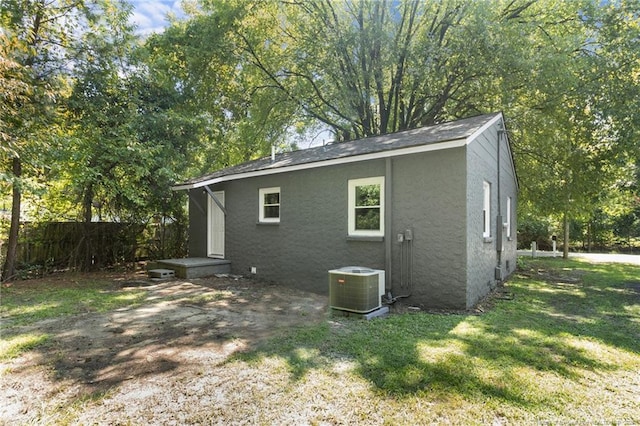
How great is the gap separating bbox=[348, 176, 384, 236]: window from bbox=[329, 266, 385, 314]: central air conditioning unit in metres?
1.46

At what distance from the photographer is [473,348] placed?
4160 mm

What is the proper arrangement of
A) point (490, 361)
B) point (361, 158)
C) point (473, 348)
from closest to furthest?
point (490, 361) → point (473, 348) → point (361, 158)

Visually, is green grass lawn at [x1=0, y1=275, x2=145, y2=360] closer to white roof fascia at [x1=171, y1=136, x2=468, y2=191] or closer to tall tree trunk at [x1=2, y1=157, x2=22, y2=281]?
tall tree trunk at [x1=2, y1=157, x2=22, y2=281]

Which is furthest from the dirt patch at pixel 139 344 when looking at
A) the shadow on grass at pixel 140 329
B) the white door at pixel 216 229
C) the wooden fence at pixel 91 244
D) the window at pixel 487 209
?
the wooden fence at pixel 91 244

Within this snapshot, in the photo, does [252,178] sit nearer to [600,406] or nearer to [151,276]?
[151,276]

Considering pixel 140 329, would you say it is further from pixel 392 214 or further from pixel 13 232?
pixel 13 232

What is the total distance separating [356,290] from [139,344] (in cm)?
319

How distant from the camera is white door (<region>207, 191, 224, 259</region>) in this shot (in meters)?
10.8

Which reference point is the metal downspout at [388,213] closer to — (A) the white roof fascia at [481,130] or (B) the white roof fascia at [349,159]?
(B) the white roof fascia at [349,159]

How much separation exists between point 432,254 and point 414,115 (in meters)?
10.0

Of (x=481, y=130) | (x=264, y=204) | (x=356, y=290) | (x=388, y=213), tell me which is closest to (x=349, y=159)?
(x=388, y=213)

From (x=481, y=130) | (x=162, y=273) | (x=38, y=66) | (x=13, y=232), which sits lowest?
(x=162, y=273)

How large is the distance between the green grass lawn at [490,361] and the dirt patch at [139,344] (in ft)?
2.16

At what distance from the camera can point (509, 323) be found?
5402 mm
